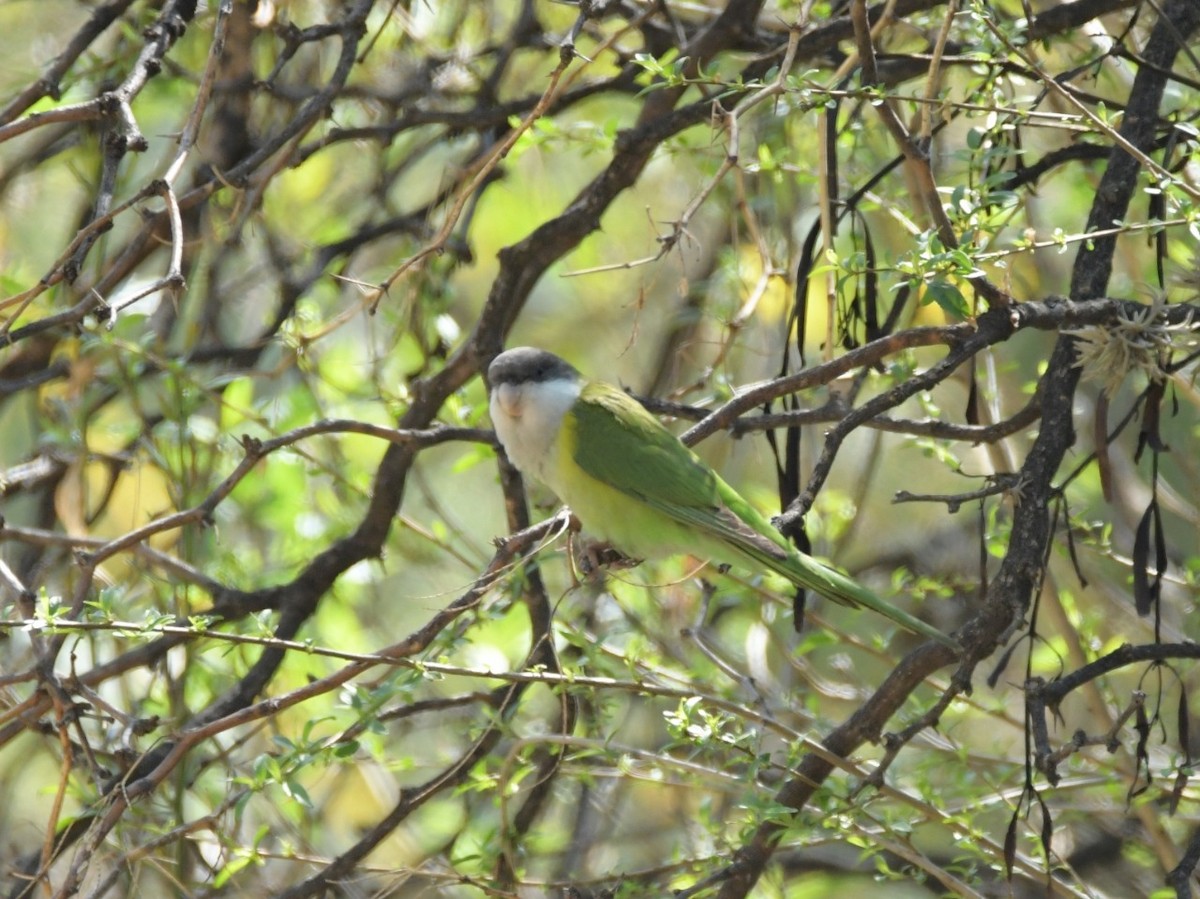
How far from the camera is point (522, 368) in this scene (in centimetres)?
298

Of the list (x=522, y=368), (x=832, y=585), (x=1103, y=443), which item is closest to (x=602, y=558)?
(x=522, y=368)

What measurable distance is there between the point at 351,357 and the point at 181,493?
163 cm

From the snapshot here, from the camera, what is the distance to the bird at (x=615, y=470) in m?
2.85

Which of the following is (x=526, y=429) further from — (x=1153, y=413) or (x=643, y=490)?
(x=1153, y=413)

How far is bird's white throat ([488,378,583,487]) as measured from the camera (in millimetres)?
2926

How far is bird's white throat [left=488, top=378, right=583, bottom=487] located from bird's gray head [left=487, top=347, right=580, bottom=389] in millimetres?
20

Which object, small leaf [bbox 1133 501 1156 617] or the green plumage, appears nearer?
small leaf [bbox 1133 501 1156 617]

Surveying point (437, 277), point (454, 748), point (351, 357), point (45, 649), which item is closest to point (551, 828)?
Result: point (454, 748)

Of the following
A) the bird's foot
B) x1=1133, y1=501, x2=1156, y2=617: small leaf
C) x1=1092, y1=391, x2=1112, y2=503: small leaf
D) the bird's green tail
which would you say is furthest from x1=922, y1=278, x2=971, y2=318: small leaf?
the bird's foot

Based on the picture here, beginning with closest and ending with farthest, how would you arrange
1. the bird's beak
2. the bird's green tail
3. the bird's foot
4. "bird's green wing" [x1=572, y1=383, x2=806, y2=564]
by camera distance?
the bird's green tail < "bird's green wing" [x1=572, y1=383, x2=806, y2=564] < the bird's beak < the bird's foot

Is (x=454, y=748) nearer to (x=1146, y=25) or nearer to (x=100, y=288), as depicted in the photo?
(x=100, y=288)

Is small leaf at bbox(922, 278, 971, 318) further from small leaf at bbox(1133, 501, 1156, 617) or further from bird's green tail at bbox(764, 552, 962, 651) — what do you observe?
bird's green tail at bbox(764, 552, 962, 651)

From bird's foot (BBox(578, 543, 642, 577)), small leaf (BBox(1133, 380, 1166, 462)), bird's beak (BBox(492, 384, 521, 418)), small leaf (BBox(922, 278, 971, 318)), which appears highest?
bird's beak (BBox(492, 384, 521, 418))

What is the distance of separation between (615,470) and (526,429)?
22 centimetres
